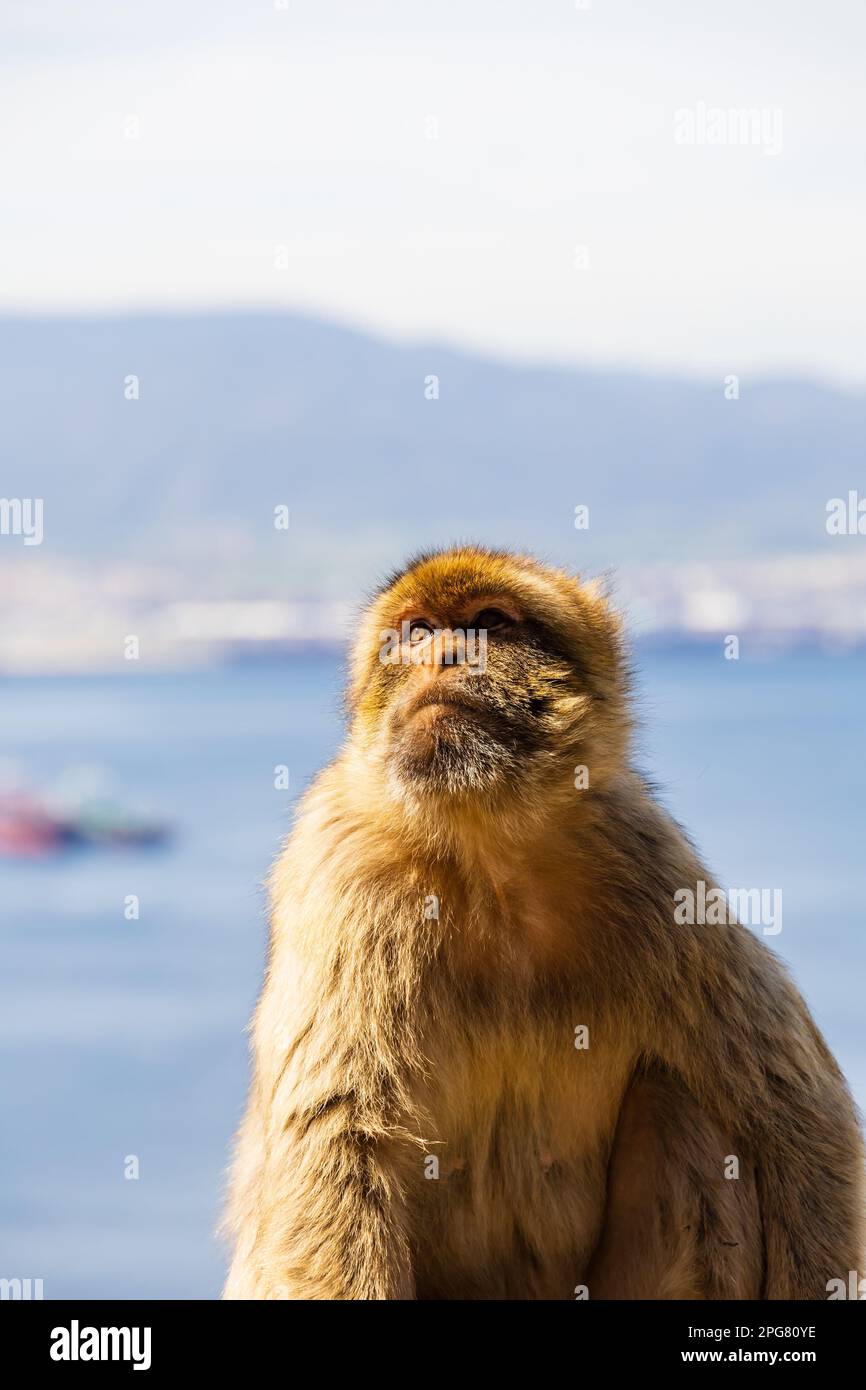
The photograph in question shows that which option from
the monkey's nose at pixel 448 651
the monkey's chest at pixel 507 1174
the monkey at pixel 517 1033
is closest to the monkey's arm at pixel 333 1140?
the monkey at pixel 517 1033

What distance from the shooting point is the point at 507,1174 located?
3.86 metres

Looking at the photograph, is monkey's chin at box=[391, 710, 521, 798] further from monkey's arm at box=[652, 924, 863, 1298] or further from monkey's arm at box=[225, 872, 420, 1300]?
monkey's arm at box=[652, 924, 863, 1298]

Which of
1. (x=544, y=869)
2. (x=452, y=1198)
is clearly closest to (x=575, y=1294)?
(x=452, y=1198)

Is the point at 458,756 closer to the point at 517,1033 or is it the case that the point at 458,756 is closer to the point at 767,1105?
the point at 517,1033

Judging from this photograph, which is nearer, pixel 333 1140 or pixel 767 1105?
pixel 333 1140

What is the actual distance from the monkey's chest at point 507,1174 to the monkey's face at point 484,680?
1.80ft

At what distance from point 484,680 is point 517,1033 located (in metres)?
0.68

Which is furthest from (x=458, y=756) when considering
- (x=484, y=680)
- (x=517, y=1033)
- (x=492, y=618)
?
(x=517, y=1033)

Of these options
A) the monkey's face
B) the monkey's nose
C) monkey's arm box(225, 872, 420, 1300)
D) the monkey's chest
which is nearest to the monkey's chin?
the monkey's face

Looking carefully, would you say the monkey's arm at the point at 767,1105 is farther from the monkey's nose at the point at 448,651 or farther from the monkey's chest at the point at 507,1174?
the monkey's nose at the point at 448,651

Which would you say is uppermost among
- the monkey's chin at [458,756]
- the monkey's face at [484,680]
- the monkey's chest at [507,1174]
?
the monkey's face at [484,680]

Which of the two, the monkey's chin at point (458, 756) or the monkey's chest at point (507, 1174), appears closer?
the monkey's chin at point (458, 756)

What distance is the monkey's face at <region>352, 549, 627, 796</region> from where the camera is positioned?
3.74m

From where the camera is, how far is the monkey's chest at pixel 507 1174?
3852 millimetres
